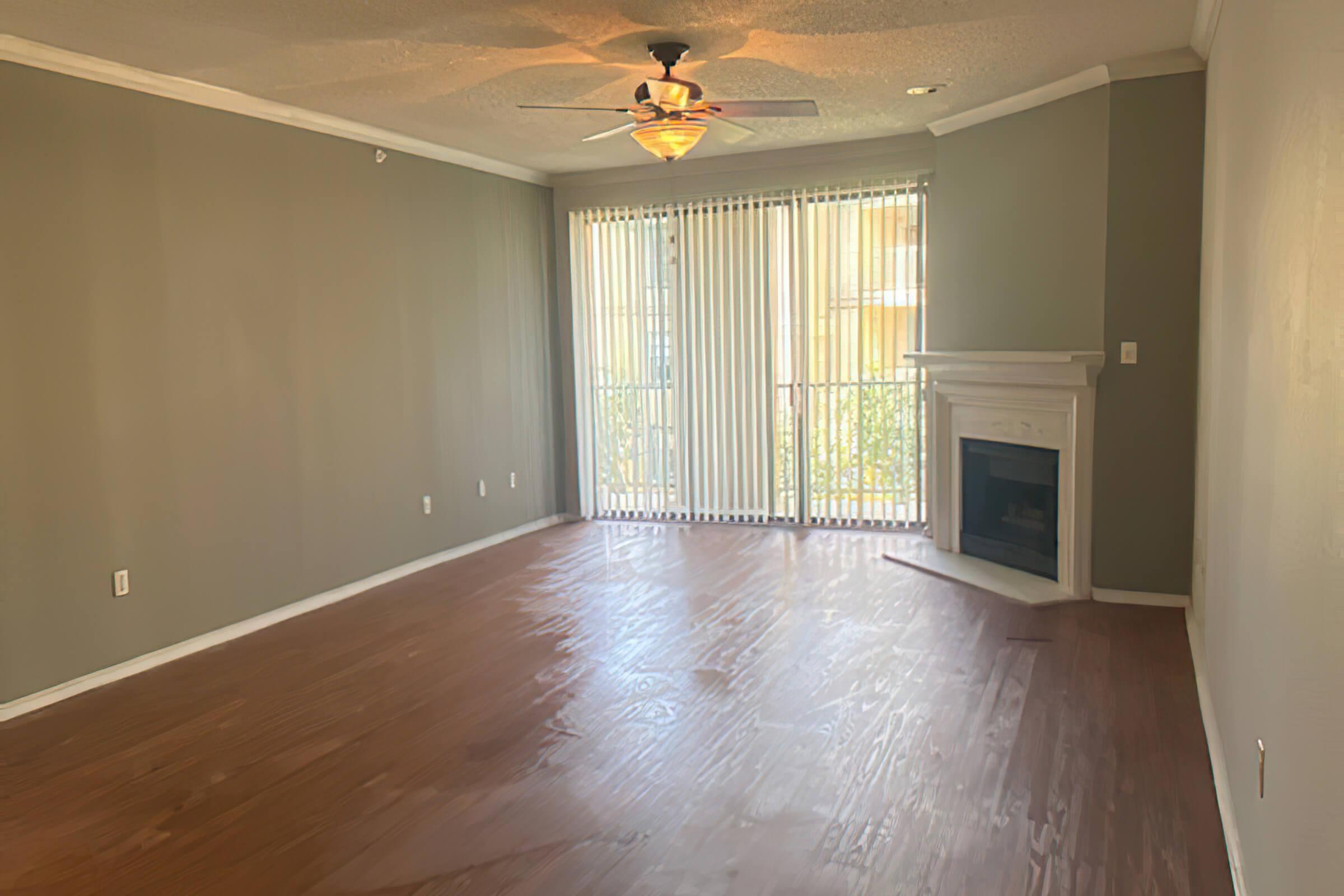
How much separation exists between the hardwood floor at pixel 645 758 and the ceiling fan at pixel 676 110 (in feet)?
7.75

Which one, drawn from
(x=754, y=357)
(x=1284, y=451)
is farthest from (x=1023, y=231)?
(x=1284, y=451)

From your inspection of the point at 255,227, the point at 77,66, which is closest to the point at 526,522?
the point at 255,227

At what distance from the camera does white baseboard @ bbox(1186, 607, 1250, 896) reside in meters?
2.43

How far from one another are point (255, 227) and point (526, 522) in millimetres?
3160

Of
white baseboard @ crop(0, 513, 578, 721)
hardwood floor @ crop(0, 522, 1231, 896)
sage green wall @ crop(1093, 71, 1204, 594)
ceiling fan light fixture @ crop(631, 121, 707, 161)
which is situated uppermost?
ceiling fan light fixture @ crop(631, 121, 707, 161)

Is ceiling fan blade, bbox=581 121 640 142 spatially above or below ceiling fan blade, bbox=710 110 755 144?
below

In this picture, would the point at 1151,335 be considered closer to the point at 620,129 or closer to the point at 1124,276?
the point at 1124,276

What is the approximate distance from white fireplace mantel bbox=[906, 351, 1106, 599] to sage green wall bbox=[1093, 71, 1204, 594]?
9 centimetres

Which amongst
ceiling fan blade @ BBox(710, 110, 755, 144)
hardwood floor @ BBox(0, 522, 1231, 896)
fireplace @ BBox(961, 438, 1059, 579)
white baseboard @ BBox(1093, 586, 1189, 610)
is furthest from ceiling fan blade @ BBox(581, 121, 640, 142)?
white baseboard @ BBox(1093, 586, 1189, 610)

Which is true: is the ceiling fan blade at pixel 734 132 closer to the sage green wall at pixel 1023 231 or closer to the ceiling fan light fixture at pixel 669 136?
the ceiling fan light fixture at pixel 669 136

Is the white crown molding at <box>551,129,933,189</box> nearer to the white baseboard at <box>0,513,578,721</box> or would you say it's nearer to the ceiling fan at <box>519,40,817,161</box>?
the ceiling fan at <box>519,40,817,161</box>

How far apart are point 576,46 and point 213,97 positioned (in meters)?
1.95

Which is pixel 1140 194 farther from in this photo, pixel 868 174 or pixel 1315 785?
pixel 1315 785

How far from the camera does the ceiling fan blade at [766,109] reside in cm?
395
